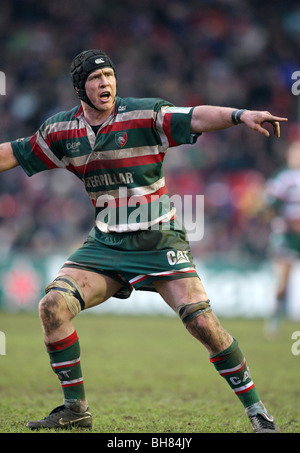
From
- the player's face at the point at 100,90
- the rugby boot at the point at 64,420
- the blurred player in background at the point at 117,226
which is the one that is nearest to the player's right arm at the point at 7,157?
the blurred player in background at the point at 117,226

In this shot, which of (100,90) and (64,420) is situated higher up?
(100,90)

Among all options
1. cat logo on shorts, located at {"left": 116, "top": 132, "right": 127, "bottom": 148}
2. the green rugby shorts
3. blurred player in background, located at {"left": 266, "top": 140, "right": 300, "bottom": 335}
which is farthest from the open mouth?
blurred player in background, located at {"left": 266, "top": 140, "right": 300, "bottom": 335}

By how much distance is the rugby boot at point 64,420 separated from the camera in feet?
13.1

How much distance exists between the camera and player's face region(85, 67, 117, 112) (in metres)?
4.12

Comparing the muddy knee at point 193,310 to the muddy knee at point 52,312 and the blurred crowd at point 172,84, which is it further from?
the blurred crowd at point 172,84

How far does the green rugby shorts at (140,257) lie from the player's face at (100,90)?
0.86 meters

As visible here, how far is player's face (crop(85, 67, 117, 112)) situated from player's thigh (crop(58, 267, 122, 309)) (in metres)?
1.08

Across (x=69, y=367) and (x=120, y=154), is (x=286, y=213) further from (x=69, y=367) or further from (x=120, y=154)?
(x=69, y=367)

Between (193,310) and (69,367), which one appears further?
(69,367)

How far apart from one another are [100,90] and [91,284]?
1262 millimetres

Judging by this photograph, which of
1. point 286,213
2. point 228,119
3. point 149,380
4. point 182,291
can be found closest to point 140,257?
point 182,291

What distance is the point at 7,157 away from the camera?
4320mm

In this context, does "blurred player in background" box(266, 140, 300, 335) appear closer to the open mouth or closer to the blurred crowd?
the blurred crowd
